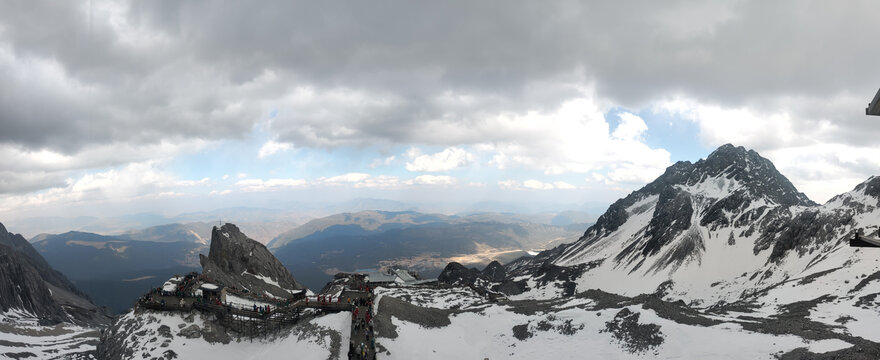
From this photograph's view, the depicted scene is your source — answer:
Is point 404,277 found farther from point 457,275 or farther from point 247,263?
point 247,263

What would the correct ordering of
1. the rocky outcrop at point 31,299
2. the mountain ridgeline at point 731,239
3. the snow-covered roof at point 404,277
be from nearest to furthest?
the mountain ridgeline at point 731,239 → the rocky outcrop at point 31,299 → the snow-covered roof at point 404,277

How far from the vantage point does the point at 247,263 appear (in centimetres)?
11938

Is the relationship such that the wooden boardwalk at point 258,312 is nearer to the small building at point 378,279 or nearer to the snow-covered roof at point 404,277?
the small building at point 378,279

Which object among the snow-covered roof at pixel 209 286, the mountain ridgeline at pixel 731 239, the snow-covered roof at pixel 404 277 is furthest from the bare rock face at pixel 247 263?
the mountain ridgeline at pixel 731 239

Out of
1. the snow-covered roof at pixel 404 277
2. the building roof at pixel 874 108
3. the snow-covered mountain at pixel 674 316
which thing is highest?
the building roof at pixel 874 108

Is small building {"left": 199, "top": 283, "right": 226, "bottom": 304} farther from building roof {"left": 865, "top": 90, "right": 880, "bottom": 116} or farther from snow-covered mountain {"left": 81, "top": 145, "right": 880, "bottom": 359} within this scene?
building roof {"left": 865, "top": 90, "right": 880, "bottom": 116}

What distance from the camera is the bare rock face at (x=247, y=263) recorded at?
11075 centimetres

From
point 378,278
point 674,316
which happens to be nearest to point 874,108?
point 674,316

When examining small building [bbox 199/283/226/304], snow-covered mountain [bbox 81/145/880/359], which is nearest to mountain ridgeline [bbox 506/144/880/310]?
snow-covered mountain [bbox 81/145/880/359]

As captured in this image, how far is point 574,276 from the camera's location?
15388cm

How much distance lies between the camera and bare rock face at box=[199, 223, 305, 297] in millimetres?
110750

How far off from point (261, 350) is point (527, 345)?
33085mm

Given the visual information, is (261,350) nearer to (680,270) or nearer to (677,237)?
(680,270)

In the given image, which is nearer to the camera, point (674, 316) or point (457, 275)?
point (674, 316)
